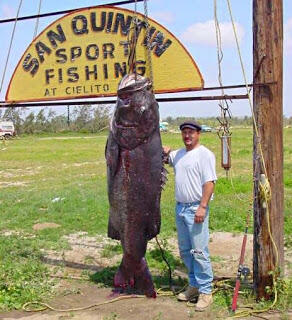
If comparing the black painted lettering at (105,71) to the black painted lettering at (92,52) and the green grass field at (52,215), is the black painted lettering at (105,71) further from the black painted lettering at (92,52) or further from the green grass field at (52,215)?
the green grass field at (52,215)

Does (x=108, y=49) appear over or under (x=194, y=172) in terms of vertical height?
over

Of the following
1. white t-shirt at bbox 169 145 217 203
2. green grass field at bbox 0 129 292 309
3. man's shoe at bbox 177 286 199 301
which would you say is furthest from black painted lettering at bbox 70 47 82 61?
man's shoe at bbox 177 286 199 301

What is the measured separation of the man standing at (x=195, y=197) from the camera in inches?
186

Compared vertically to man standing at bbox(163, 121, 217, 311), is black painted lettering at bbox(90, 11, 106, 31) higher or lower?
higher

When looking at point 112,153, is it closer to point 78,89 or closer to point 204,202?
point 204,202

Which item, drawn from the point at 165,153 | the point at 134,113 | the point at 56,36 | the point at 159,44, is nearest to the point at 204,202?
the point at 165,153

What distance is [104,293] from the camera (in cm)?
538

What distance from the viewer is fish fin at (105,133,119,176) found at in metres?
4.32

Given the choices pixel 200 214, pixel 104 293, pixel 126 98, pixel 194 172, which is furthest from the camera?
pixel 104 293

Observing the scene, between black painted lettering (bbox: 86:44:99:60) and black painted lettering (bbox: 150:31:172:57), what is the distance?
629 millimetres

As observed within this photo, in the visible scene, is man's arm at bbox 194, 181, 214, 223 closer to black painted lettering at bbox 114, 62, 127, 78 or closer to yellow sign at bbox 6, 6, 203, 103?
yellow sign at bbox 6, 6, 203, 103

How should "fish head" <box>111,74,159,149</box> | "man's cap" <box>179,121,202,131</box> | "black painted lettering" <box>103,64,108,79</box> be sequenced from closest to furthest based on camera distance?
"fish head" <box>111,74,159,149</box> < "man's cap" <box>179,121,202,131</box> < "black painted lettering" <box>103,64,108,79</box>

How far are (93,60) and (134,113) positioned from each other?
1607mm

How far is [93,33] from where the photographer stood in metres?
5.48
